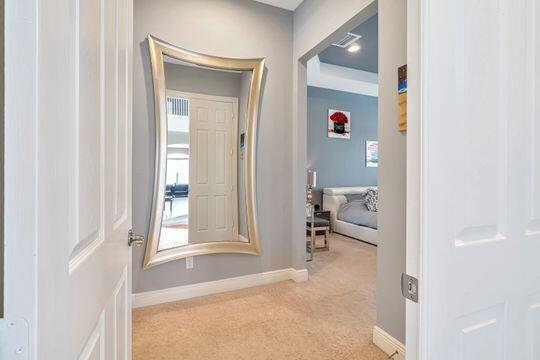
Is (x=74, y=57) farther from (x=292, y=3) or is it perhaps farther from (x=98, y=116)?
(x=292, y=3)

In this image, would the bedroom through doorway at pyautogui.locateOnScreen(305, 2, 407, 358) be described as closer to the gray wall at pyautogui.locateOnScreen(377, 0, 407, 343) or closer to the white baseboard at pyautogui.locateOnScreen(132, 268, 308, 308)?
the gray wall at pyautogui.locateOnScreen(377, 0, 407, 343)

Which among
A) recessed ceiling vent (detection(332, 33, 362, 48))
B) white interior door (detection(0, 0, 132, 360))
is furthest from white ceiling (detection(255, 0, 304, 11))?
white interior door (detection(0, 0, 132, 360))

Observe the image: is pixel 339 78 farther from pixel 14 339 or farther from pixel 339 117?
pixel 14 339

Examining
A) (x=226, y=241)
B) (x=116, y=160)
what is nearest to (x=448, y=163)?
(x=116, y=160)

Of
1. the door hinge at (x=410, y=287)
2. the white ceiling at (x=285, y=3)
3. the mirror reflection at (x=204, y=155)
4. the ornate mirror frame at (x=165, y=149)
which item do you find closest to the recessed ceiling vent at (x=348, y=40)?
the white ceiling at (x=285, y=3)

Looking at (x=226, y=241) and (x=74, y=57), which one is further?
(x=226, y=241)

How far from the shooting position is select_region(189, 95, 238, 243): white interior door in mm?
2455

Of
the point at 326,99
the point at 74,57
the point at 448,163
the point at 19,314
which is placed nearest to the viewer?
the point at 19,314

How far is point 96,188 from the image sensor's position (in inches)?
25.9

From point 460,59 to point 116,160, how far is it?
1.04 metres

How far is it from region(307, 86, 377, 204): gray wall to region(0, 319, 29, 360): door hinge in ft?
16.6

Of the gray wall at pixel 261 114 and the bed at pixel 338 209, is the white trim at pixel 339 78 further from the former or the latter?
the bed at pixel 338 209

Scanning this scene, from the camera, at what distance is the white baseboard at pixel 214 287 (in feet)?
7.33

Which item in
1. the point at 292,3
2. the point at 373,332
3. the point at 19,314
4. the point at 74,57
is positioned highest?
the point at 292,3
